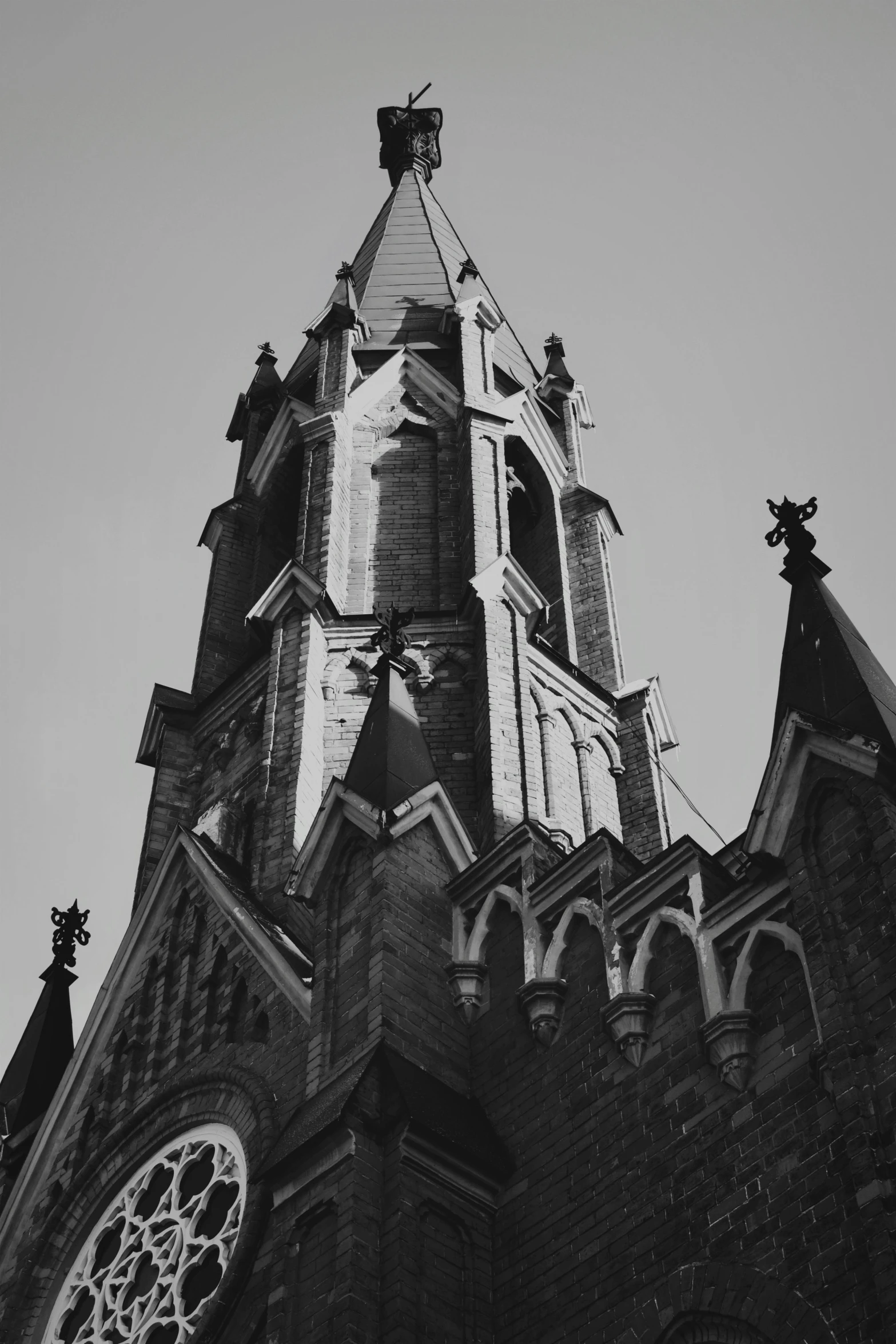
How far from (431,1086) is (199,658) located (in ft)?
35.9

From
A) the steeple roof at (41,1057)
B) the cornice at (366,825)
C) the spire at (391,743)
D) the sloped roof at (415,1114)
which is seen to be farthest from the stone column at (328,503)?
the sloped roof at (415,1114)

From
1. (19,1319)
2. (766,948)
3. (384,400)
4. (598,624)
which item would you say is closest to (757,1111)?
(766,948)

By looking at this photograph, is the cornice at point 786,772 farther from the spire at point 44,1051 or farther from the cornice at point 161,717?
the cornice at point 161,717

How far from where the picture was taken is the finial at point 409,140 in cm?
3550

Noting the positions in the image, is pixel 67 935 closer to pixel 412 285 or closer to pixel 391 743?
pixel 391 743

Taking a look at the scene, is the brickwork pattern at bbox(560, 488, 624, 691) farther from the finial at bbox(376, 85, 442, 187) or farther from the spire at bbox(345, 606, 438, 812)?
the finial at bbox(376, 85, 442, 187)

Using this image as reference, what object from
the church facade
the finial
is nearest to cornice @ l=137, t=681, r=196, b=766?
the church facade

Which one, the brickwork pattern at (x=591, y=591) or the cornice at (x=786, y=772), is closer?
the cornice at (x=786, y=772)

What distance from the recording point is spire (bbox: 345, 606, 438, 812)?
46.2 ft

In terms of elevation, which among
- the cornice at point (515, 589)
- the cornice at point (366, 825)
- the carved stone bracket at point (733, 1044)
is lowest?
the carved stone bracket at point (733, 1044)

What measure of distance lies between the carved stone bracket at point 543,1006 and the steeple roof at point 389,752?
2059 millimetres

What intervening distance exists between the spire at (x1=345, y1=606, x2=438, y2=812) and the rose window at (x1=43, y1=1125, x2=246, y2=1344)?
2.87 meters

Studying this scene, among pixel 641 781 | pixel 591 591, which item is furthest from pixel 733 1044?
pixel 591 591

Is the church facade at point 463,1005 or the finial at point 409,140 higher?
the finial at point 409,140
